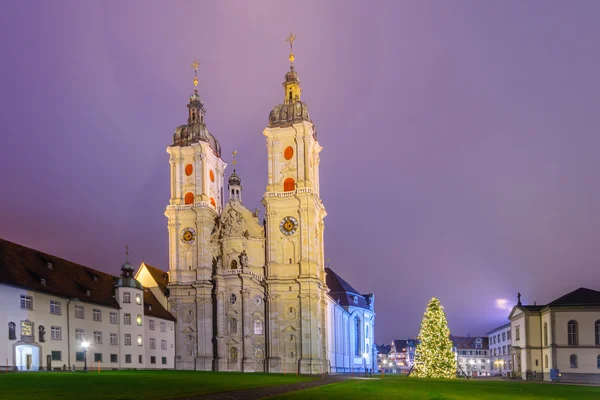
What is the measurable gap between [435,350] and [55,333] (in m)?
32.7

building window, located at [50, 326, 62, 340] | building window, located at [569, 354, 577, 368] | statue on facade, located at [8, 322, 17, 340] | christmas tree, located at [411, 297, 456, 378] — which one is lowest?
building window, located at [569, 354, 577, 368]

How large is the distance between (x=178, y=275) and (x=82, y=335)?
19.4m

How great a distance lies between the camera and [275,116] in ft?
242

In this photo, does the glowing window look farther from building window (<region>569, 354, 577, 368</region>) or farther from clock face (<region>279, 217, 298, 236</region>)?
building window (<region>569, 354, 577, 368</region>)

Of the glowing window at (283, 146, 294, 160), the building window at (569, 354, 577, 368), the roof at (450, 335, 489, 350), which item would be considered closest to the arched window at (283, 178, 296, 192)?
the glowing window at (283, 146, 294, 160)

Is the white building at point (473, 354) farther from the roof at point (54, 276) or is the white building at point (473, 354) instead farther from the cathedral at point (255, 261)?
the roof at point (54, 276)

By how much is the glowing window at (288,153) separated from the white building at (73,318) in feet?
70.9

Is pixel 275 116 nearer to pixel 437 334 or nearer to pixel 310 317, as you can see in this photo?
pixel 310 317

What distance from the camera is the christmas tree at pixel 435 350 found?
55.5 meters

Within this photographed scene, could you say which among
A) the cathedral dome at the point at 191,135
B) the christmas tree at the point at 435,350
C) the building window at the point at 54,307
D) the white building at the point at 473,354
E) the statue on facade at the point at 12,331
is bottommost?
the white building at the point at 473,354

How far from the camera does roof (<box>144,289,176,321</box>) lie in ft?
221

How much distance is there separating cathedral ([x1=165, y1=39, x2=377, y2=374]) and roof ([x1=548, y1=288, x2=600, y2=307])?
25.8 meters

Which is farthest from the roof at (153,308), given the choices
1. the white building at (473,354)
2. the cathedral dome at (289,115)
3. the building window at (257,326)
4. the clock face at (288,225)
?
the white building at (473,354)

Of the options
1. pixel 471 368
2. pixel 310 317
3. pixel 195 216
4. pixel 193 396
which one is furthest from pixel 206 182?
pixel 471 368
